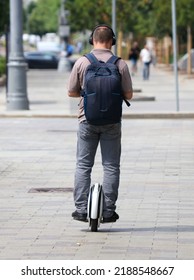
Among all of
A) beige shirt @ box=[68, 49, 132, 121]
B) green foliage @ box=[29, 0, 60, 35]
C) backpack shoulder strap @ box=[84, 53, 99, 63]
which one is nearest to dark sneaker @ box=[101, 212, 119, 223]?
beige shirt @ box=[68, 49, 132, 121]

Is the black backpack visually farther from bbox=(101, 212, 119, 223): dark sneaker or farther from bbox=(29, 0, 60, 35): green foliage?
bbox=(29, 0, 60, 35): green foliage

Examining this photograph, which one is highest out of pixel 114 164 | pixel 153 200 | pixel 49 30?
pixel 114 164

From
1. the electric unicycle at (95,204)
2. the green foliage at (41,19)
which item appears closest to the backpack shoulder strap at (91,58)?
the electric unicycle at (95,204)

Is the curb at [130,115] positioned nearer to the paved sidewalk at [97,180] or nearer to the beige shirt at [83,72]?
the paved sidewalk at [97,180]

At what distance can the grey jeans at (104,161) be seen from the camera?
10203 millimetres

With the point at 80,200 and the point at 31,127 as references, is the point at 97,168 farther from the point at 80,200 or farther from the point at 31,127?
the point at 31,127

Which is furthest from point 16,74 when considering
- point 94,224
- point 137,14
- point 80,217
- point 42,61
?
point 42,61

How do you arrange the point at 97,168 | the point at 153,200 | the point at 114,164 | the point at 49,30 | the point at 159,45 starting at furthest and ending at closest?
the point at 49,30
the point at 159,45
the point at 97,168
the point at 153,200
the point at 114,164

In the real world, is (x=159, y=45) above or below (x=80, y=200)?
below

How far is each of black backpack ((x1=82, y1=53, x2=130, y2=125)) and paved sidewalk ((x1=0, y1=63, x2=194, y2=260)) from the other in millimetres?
1072

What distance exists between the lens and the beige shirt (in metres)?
10.0

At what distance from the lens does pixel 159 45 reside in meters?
80.8

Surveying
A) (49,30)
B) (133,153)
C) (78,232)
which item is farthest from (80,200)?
(49,30)
